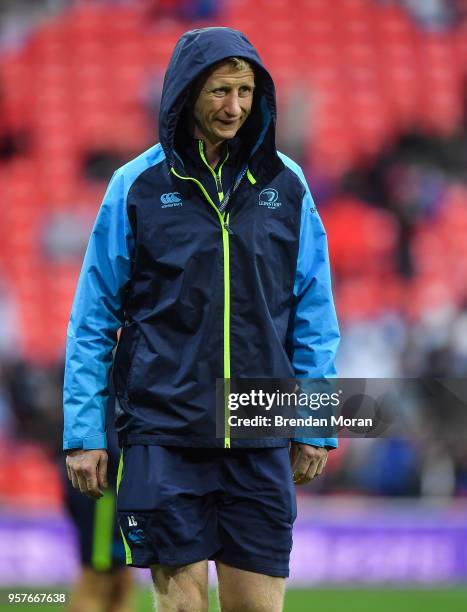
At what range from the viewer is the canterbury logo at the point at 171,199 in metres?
3.22

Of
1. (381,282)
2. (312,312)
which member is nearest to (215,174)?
(312,312)

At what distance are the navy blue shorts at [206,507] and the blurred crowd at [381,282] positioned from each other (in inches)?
220

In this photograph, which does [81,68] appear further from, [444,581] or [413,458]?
[444,581]

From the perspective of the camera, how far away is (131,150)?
402 inches

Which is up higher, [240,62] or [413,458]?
[240,62]

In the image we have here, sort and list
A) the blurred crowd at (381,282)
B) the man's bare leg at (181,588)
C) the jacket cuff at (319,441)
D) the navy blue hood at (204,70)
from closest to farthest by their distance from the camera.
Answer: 1. the man's bare leg at (181,588)
2. the navy blue hood at (204,70)
3. the jacket cuff at (319,441)
4. the blurred crowd at (381,282)

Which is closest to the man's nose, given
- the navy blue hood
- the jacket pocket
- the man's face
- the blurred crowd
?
the man's face

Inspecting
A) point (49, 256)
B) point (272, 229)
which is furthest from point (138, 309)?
point (49, 256)

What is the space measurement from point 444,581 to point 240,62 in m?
5.50

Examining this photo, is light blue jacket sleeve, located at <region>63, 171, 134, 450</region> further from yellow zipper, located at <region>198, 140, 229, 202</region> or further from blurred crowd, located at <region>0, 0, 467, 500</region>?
blurred crowd, located at <region>0, 0, 467, 500</region>

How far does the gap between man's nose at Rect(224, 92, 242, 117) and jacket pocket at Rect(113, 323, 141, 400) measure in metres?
0.63

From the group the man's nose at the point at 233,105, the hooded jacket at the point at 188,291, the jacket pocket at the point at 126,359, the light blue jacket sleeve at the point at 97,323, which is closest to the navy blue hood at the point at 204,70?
the hooded jacket at the point at 188,291

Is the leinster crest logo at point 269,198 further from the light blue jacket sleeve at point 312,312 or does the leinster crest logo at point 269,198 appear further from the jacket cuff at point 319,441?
the jacket cuff at point 319,441

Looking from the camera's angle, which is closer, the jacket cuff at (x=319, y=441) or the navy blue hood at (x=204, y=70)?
the navy blue hood at (x=204, y=70)
